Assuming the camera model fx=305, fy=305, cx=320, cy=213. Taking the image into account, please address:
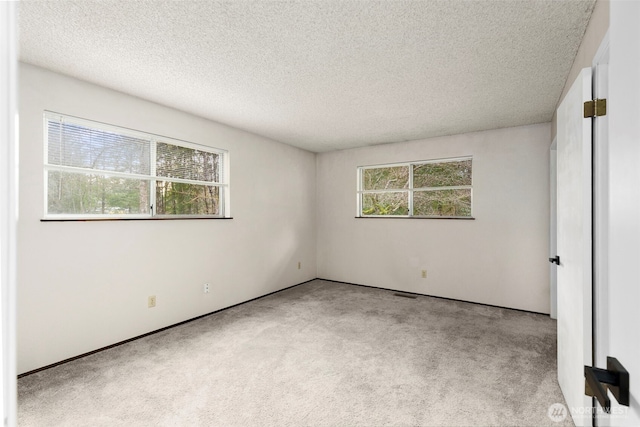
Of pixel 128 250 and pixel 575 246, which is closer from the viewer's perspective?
pixel 575 246

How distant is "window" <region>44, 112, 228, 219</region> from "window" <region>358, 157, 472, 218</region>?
251cm

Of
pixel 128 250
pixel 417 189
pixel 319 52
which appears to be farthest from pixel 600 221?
pixel 128 250

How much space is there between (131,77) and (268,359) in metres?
2.66

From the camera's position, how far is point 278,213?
192 inches

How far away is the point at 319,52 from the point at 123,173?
2.19m

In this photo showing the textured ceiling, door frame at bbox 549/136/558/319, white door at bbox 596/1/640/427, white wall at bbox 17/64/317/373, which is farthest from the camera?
door frame at bbox 549/136/558/319

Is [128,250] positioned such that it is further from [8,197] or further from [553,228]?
[553,228]

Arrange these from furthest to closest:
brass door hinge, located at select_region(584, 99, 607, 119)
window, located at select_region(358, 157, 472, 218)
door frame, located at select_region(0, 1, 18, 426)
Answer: window, located at select_region(358, 157, 472, 218) → brass door hinge, located at select_region(584, 99, 607, 119) → door frame, located at select_region(0, 1, 18, 426)

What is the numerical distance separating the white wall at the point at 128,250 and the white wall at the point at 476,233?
1380 mm

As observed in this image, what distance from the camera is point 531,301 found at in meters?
3.87

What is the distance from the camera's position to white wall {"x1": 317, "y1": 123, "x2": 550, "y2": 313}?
3861mm

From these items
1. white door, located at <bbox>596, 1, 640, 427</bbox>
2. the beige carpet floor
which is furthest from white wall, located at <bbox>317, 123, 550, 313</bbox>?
white door, located at <bbox>596, 1, 640, 427</bbox>

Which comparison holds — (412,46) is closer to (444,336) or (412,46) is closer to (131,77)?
(131,77)

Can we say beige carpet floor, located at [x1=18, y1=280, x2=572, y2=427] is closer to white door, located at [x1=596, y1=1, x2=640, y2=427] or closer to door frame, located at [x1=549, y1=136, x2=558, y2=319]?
door frame, located at [x1=549, y1=136, x2=558, y2=319]
